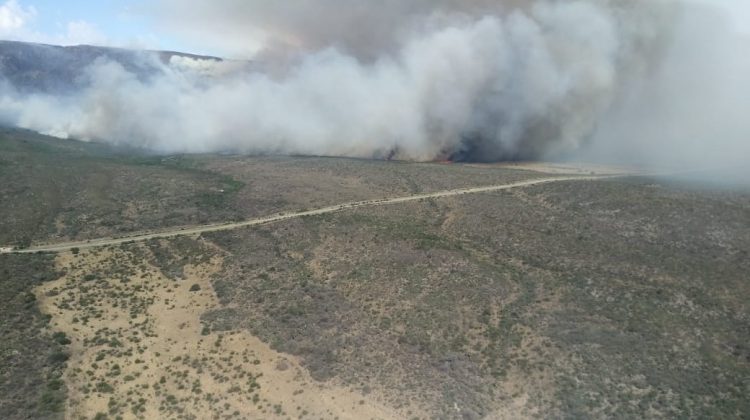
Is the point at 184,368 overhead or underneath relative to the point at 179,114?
underneath

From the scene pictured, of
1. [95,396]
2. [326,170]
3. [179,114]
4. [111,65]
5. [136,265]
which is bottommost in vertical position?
[95,396]

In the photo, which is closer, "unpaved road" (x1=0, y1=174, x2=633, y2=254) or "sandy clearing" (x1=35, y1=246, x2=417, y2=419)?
"sandy clearing" (x1=35, y1=246, x2=417, y2=419)

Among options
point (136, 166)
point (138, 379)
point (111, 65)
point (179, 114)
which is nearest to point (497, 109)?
point (136, 166)

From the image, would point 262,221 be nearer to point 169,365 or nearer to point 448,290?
point 448,290

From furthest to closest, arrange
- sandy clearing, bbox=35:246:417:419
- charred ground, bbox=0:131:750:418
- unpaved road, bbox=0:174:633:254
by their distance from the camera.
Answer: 1. unpaved road, bbox=0:174:633:254
2. charred ground, bbox=0:131:750:418
3. sandy clearing, bbox=35:246:417:419

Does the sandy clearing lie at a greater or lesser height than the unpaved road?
lesser

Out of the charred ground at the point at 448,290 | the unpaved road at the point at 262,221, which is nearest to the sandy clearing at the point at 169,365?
the charred ground at the point at 448,290

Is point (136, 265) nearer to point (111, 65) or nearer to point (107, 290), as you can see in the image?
point (107, 290)

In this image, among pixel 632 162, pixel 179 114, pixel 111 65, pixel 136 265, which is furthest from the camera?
pixel 111 65

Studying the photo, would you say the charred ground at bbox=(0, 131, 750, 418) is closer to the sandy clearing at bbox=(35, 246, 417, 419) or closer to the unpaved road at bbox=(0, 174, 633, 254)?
the sandy clearing at bbox=(35, 246, 417, 419)

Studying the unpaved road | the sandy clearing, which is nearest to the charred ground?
the sandy clearing

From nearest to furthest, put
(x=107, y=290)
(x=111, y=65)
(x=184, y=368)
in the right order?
(x=184, y=368) → (x=107, y=290) → (x=111, y=65)
